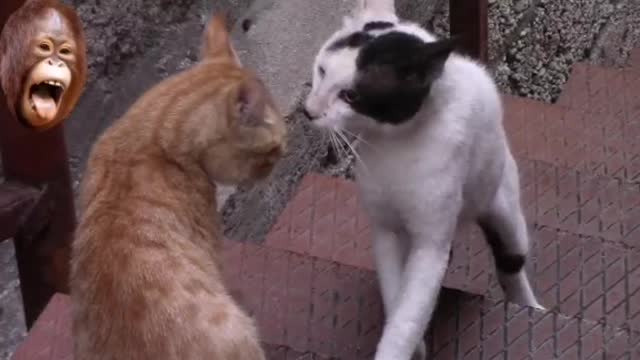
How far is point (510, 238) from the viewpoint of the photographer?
79.2 inches

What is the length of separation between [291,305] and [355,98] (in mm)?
478

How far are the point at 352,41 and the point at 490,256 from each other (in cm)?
72

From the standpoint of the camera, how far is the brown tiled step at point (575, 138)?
2740 mm

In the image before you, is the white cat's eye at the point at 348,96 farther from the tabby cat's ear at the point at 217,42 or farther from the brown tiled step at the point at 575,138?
the brown tiled step at the point at 575,138

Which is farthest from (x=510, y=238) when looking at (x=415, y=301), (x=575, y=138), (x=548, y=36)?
(x=548, y=36)

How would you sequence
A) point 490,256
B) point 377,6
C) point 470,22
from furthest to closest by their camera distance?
1. point 470,22
2. point 490,256
3. point 377,6

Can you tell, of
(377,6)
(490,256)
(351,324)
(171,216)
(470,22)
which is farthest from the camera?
(470,22)

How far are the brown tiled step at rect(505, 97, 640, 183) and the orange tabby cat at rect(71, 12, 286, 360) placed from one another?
1225 millimetres

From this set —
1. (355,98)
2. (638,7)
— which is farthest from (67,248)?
(638,7)

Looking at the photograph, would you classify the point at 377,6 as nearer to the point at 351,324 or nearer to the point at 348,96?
the point at 348,96

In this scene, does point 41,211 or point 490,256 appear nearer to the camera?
point 41,211

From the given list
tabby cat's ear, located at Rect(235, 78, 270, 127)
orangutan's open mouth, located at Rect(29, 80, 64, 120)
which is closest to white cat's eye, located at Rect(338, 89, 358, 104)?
tabby cat's ear, located at Rect(235, 78, 270, 127)

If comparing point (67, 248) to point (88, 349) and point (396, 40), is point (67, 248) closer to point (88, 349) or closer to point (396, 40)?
point (88, 349)

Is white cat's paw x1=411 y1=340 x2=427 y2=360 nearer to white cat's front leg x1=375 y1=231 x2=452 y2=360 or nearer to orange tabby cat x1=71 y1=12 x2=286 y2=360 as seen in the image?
white cat's front leg x1=375 y1=231 x2=452 y2=360
